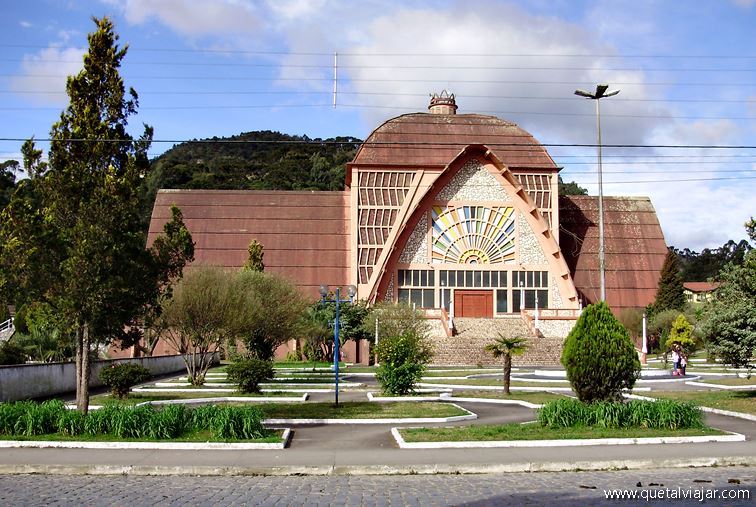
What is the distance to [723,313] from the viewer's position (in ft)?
75.3

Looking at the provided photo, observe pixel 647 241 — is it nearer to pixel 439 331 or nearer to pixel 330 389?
pixel 439 331

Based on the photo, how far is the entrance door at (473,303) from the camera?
224ft

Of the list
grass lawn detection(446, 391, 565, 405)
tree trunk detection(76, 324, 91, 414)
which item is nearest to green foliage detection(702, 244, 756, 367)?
grass lawn detection(446, 391, 565, 405)

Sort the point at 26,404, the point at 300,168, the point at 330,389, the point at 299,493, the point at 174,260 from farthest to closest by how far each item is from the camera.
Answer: the point at 300,168
the point at 330,389
the point at 174,260
the point at 26,404
the point at 299,493

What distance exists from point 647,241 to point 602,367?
201 ft

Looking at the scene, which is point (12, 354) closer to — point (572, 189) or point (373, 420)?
point (373, 420)

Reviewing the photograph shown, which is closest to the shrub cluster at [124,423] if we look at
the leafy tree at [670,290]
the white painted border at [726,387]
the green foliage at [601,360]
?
the green foliage at [601,360]

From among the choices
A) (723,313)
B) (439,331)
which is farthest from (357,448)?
(439,331)

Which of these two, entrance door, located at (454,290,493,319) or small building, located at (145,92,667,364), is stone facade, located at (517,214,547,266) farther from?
entrance door, located at (454,290,493,319)

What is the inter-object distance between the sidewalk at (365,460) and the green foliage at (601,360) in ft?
9.90

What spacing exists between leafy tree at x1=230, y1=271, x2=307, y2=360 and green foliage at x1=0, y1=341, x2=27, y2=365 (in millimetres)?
9854

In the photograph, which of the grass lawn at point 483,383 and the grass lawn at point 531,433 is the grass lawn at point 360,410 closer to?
the grass lawn at point 531,433

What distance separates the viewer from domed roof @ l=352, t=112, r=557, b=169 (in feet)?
229

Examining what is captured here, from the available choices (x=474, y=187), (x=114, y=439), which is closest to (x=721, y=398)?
(x=114, y=439)
